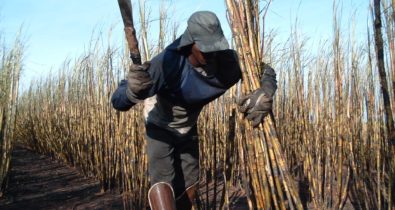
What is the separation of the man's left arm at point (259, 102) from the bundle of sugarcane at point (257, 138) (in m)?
0.04

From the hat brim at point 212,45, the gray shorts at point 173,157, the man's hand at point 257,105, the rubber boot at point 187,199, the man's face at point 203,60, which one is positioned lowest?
the rubber boot at point 187,199

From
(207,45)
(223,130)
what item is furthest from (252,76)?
(223,130)

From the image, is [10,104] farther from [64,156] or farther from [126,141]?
[64,156]

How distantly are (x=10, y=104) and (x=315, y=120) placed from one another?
2670 millimetres

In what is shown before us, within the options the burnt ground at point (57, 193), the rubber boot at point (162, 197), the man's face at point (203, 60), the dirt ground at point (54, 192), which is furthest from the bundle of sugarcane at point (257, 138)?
the dirt ground at point (54, 192)

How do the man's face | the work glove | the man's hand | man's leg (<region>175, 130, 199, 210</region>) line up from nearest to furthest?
the work glove < the man's hand < the man's face < man's leg (<region>175, 130, 199, 210</region>)

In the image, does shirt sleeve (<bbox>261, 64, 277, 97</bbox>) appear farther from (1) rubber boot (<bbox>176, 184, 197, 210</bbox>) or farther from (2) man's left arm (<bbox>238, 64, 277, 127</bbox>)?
(1) rubber boot (<bbox>176, 184, 197, 210</bbox>)

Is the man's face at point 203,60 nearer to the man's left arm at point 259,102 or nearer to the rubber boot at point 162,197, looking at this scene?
the man's left arm at point 259,102

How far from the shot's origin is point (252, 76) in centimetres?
167

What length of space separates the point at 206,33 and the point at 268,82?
1.03 feet

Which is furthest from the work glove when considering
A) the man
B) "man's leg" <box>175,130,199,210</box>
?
"man's leg" <box>175,130,199,210</box>

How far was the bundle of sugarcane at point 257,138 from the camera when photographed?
1638mm

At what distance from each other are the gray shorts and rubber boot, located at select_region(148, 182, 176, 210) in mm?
56

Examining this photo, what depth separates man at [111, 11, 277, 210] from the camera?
1.62m
